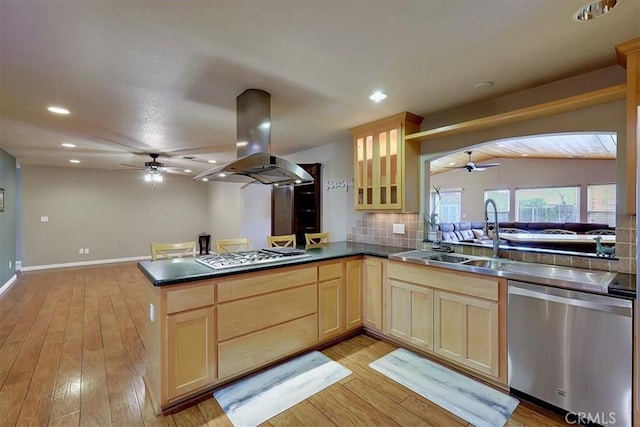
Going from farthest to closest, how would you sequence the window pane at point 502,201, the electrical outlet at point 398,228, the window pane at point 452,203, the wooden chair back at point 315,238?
the window pane at point 452,203, the window pane at point 502,201, the wooden chair back at point 315,238, the electrical outlet at point 398,228

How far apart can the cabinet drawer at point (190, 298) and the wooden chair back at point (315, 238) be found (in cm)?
193

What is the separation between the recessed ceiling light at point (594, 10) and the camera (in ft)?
4.69

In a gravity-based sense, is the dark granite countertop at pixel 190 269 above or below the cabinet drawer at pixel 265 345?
above

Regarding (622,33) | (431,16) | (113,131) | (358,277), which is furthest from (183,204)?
(622,33)

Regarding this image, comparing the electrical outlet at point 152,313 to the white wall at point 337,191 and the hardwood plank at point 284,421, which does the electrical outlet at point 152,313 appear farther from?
the white wall at point 337,191

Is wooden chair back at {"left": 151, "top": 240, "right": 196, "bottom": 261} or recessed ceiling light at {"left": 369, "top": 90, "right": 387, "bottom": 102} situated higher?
recessed ceiling light at {"left": 369, "top": 90, "right": 387, "bottom": 102}

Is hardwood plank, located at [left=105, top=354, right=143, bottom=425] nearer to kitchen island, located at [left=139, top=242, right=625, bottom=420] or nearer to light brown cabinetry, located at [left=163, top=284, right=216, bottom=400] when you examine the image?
kitchen island, located at [left=139, top=242, right=625, bottom=420]

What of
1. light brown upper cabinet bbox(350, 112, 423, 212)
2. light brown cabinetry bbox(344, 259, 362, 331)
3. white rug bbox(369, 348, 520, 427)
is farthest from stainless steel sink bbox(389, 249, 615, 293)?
white rug bbox(369, 348, 520, 427)

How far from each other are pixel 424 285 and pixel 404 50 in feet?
6.26

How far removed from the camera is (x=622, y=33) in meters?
1.68

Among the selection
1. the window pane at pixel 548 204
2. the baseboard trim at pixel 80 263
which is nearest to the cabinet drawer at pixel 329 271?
the window pane at pixel 548 204

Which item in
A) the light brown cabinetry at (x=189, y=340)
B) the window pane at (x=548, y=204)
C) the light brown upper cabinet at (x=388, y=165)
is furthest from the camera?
the window pane at (x=548, y=204)

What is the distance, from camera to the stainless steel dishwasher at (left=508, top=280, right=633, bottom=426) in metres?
1.64

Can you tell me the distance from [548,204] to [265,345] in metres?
6.28
